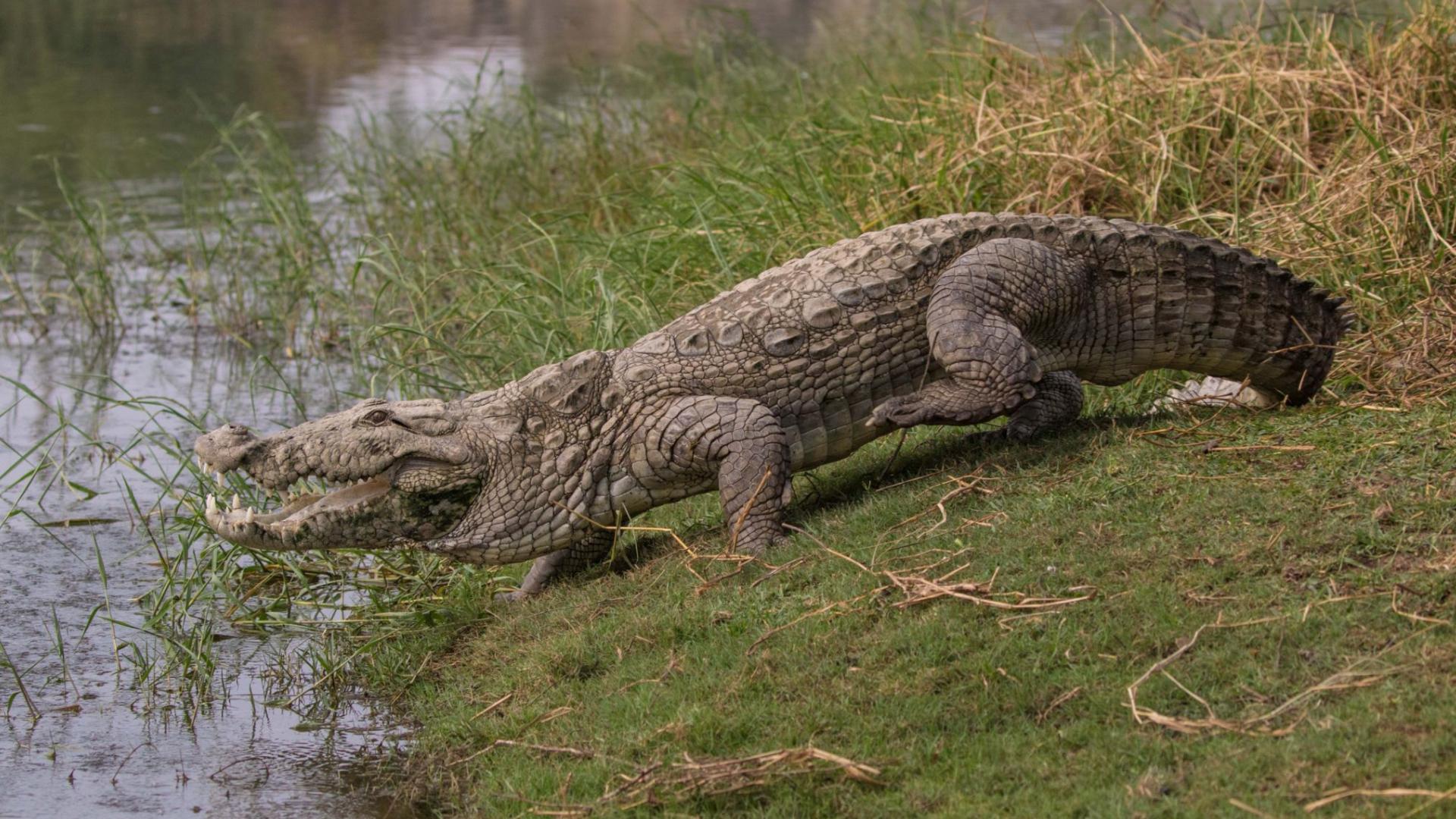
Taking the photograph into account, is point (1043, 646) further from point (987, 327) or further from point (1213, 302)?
point (1213, 302)

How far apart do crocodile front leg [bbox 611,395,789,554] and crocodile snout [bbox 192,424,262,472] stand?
1.22m

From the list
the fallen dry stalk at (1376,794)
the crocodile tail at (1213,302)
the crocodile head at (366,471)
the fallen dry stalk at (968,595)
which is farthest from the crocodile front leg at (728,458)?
the fallen dry stalk at (1376,794)

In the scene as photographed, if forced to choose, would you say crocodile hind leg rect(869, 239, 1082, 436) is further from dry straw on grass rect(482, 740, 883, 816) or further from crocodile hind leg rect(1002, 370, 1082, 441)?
dry straw on grass rect(482, 740, 883, 816)

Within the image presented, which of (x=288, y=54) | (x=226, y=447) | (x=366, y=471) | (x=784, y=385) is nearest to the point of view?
(x=226, y=447)

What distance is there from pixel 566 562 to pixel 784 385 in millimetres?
1048

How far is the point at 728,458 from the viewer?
5039 millimetres

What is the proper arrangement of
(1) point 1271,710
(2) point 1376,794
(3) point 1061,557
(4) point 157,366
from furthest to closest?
(4) point 157,366
(3) point 1061,557
(1) point 1271,710
(2) point 1376,794

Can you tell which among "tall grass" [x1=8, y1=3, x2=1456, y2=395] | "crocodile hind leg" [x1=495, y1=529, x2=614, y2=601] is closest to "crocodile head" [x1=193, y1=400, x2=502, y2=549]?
"crocodile hind leg" [x1=495, y1=529, x2=614, y2=601]

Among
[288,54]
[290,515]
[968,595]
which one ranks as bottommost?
[288,54]

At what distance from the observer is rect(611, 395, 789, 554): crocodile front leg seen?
16.3ft

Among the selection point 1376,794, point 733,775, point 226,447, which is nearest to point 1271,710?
point 1376,794

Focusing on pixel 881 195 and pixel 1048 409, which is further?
pixel 881 195

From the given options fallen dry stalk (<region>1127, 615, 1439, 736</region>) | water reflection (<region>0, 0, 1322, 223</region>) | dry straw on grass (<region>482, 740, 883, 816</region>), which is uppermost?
fallen dry stalk (<region>1127, 615, 1439, 736</region>)

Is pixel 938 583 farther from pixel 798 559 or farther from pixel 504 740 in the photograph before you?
pixel 504 740
